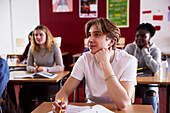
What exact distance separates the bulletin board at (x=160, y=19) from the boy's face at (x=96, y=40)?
4.29 metres

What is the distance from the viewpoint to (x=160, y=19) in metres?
5.28

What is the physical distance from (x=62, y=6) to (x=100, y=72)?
473 cm

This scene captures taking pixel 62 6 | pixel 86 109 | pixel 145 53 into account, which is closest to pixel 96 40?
pixel 86 109

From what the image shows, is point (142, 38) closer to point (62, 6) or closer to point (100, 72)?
point (100, 72)

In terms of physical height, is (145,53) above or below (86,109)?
above

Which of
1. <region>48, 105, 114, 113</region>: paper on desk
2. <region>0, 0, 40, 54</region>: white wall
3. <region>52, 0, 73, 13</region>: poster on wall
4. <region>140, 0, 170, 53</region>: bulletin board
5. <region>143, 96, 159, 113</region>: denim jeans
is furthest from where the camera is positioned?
<region>0, 0, 40, 54</region>: white wall

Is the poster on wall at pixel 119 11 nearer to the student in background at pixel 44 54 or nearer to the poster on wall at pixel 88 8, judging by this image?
the poster on wall at pixel 88 8

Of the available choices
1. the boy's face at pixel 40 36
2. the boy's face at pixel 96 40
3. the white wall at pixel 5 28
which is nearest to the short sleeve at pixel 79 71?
the boy's face at pixel 96 40

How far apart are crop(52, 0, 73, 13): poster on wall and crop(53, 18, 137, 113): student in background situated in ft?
14.6

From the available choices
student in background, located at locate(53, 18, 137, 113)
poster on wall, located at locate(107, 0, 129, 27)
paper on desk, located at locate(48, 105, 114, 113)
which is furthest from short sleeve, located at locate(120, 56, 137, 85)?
poster on wall, located at locate(107, 0, 129, 27)

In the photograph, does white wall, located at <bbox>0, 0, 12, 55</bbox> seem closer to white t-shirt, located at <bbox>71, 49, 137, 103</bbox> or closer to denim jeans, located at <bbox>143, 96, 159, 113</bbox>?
denim jeans, located at <bbox>143, 96, 159, 113</bbox>

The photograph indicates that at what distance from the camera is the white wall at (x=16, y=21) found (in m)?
5.92

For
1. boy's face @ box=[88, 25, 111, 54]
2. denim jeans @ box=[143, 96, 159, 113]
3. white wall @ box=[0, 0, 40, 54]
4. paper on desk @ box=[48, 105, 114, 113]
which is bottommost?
denim jeans @ box=[143, 96, 159, 113]

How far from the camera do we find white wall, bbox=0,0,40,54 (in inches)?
233
